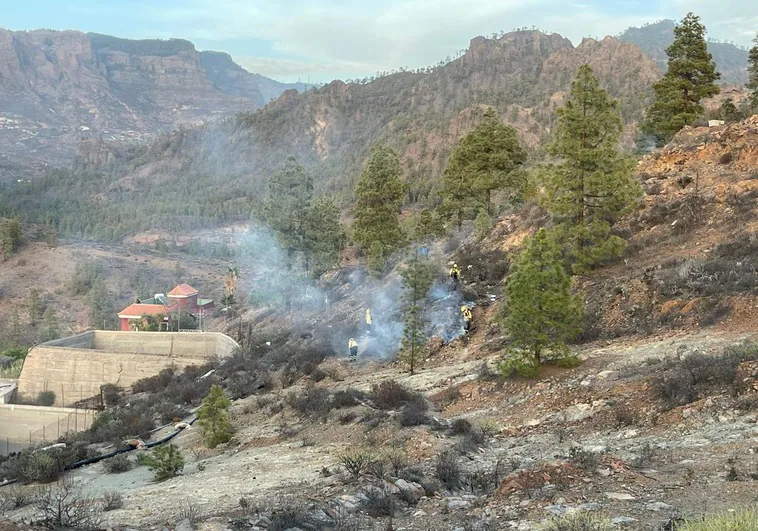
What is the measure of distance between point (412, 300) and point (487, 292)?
5.95 metres

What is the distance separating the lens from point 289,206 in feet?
119

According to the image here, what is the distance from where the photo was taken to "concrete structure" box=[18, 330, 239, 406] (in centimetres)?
3697

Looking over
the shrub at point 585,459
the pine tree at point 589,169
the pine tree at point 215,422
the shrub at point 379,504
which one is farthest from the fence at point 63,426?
the shrub at point 585,459

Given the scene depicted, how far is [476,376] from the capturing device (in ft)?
55.3

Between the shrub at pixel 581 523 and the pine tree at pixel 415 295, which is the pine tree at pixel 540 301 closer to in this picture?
the pine tree at pixel 415 295

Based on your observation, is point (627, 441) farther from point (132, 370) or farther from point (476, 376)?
point (132, 370)

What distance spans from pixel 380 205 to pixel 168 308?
34.5 meters

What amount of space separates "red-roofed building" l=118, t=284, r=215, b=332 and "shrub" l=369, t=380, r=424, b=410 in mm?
42099

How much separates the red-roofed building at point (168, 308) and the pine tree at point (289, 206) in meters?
22.4

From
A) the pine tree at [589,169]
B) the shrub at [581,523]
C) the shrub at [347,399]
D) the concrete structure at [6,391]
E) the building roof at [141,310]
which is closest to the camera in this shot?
the shrub at [581,523]

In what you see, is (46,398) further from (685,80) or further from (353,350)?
(685,80)

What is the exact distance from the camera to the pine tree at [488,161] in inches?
1497

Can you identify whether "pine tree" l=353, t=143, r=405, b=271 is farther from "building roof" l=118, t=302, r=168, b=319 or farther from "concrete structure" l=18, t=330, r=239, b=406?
"building roof" l=118, t=302, r=168, b=319

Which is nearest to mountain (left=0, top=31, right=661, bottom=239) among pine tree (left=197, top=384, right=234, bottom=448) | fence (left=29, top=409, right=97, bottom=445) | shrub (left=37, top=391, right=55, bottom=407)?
shrub (left=37, top=391, right=55, bottom=407)
